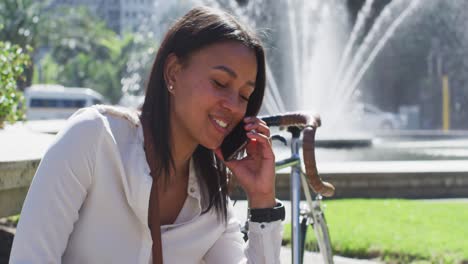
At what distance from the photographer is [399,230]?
5145 millimetres

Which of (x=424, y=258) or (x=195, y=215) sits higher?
(x=195, y=215)

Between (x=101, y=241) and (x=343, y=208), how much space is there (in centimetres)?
455

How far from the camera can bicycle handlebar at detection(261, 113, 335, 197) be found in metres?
2.59

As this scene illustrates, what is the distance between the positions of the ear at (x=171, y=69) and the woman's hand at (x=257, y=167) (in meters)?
0.33

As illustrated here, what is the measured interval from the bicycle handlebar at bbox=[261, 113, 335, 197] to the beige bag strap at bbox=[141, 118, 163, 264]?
2.95 ft

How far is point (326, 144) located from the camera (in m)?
12.2

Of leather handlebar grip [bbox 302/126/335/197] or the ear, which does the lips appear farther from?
leather handlebar grip [bbox 302/126/335/197]

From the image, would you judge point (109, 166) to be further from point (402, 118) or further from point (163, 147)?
point (402, 118)

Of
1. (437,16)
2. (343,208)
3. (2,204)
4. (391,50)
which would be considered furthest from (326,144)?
(391,50)

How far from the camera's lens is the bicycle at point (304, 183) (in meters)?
2.63

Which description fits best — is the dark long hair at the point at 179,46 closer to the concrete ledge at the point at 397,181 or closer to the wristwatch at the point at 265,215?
the wristwatch at the point at 265,215

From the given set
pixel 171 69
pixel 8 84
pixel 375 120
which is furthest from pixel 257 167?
pixel 375 120

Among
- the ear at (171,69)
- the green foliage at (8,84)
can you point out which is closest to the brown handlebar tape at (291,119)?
the ear at (171,69)

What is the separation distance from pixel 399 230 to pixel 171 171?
357cm
